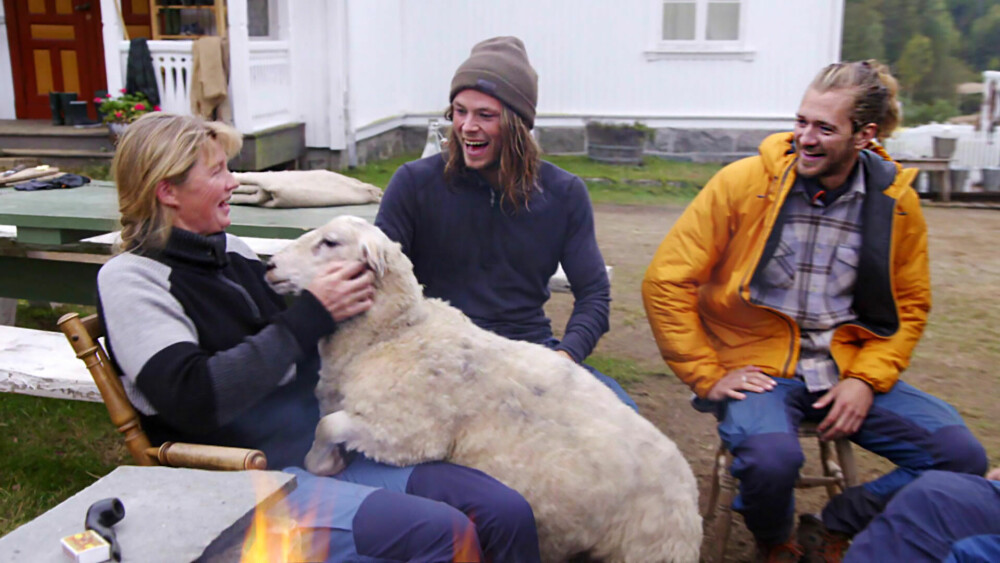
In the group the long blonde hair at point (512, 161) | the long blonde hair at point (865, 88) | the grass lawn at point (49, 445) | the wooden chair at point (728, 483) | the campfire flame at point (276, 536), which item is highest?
the long blonde hair at point (865, 88)

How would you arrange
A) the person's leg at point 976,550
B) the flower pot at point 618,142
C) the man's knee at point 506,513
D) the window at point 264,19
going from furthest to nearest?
the flower pot at point 618,142 → the window at point 264,19 → the man's knee at point 506,513 → the person's leg at point 976,550

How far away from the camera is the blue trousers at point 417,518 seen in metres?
2.29

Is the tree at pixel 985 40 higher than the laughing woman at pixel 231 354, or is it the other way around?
the tree at pixel 985 40

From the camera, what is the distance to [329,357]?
9.17 ft

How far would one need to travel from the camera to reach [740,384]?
329 cm

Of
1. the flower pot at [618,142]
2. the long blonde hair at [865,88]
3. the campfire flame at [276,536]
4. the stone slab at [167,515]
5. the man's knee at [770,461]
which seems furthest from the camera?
the flower pot at [618,142]

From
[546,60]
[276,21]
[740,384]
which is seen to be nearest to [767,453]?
[740,384]

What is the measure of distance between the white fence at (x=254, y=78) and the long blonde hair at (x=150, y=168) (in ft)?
29.1

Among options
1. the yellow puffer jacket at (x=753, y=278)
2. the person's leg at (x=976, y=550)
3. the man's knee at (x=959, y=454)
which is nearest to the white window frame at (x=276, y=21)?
the yellow puffer jacket at (x=753, y=278)

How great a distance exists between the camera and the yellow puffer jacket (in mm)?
3281

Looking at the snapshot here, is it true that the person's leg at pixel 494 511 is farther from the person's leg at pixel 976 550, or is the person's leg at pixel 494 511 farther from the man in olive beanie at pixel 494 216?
the person's leg at pixel 976 550

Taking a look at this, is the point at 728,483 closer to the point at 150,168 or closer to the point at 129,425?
the point at 129,425

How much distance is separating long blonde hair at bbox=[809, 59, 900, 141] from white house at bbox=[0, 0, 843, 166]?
10.8 meters

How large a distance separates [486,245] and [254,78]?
9482 millimetres
